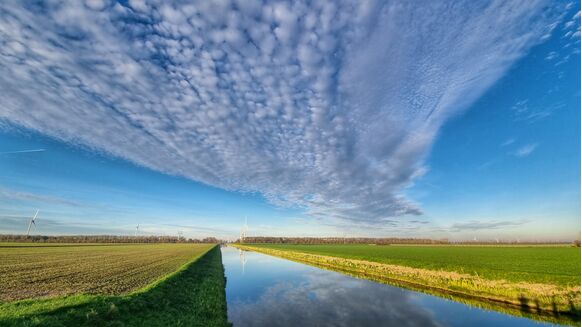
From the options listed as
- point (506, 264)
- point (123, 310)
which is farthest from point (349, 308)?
point (506, 264)

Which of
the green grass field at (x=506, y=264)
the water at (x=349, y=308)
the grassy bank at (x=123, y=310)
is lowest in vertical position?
the water at (x=349, y=308)

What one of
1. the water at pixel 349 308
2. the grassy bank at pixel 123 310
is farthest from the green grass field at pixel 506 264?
the grassy bank at pixel 123 310

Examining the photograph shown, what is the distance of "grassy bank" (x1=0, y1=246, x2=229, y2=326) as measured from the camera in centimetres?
1189

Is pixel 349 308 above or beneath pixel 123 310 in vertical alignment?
beneath

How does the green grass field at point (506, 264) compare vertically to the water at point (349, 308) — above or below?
above

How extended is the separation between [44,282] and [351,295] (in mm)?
27794

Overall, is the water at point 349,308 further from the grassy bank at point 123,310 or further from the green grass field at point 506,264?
the green grass field at point 506,264

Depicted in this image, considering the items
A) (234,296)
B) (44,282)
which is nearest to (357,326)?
(234,296)

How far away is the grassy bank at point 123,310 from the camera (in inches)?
468

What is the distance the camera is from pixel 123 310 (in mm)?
14430

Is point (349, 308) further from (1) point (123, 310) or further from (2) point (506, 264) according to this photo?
(2) point (506, 264)

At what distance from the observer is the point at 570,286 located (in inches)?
829

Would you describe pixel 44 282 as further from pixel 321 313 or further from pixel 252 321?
pixel 321 313

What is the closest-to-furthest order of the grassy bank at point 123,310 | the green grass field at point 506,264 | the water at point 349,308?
the grassy bank at point 123,310, the water at point 349,308, the green grass field at point 506,264
